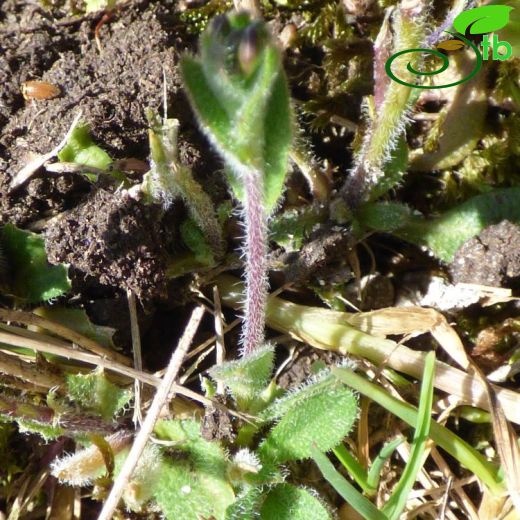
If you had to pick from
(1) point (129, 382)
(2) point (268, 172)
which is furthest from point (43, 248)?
(2) point (268, 172)

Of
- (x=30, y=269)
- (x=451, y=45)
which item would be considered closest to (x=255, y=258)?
(x=30, y=269)

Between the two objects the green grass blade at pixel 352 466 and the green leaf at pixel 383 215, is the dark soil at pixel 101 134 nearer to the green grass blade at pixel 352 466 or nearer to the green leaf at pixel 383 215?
the green leaf at pixel 383 215

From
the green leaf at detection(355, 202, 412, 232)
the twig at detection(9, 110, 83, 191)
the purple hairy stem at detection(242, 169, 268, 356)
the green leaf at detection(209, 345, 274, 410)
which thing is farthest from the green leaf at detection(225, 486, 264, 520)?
the twig at detection(9, 110, 83, 191)

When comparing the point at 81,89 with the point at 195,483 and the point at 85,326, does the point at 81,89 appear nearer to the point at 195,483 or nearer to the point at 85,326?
the point at 85,326

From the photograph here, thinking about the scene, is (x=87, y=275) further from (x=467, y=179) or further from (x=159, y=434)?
(x=467, y=179)

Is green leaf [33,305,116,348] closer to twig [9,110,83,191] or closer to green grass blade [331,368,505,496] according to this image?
twig [9,110,83,191]
